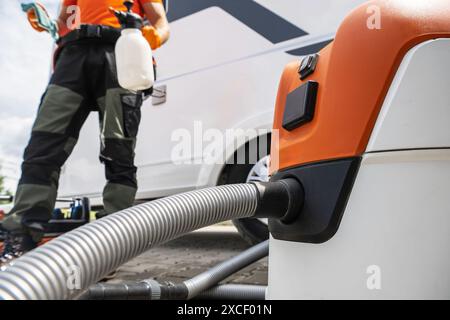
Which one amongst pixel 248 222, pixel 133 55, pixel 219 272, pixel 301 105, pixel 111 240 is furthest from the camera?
pixel 248 222

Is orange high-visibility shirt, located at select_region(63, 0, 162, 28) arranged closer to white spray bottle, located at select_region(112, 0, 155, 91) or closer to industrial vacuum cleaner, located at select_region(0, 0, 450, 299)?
white spray bottle, located at select_region(112, 0, 155, 91)

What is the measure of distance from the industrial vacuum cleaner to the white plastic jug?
1065 mm

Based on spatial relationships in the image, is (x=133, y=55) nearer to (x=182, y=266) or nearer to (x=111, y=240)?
(x=182, y=266)

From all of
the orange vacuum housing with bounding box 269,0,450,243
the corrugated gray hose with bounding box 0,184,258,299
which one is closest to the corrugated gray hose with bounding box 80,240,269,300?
the corrugated gray hose with bounding box 0,184,258,299

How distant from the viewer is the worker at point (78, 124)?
1694 millimetres

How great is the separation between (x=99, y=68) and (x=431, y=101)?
153 cm

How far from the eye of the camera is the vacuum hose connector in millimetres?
473

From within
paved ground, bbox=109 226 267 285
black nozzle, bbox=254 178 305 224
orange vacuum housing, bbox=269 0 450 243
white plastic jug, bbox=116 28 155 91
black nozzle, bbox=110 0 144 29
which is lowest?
paved ground, bbox=109 226 267 285

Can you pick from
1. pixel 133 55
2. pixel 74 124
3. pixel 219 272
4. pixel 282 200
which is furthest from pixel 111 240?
pixel 74 124

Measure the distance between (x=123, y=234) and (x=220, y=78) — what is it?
1.90 metres

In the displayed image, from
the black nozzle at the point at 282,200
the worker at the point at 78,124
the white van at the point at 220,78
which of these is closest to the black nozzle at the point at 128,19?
the worker at the point at 78,124

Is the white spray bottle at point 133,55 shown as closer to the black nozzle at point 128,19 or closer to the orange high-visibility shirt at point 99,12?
the black nozzle at point 128,19

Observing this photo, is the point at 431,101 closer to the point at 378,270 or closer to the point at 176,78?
the point at 378,270

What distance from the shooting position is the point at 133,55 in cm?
161
